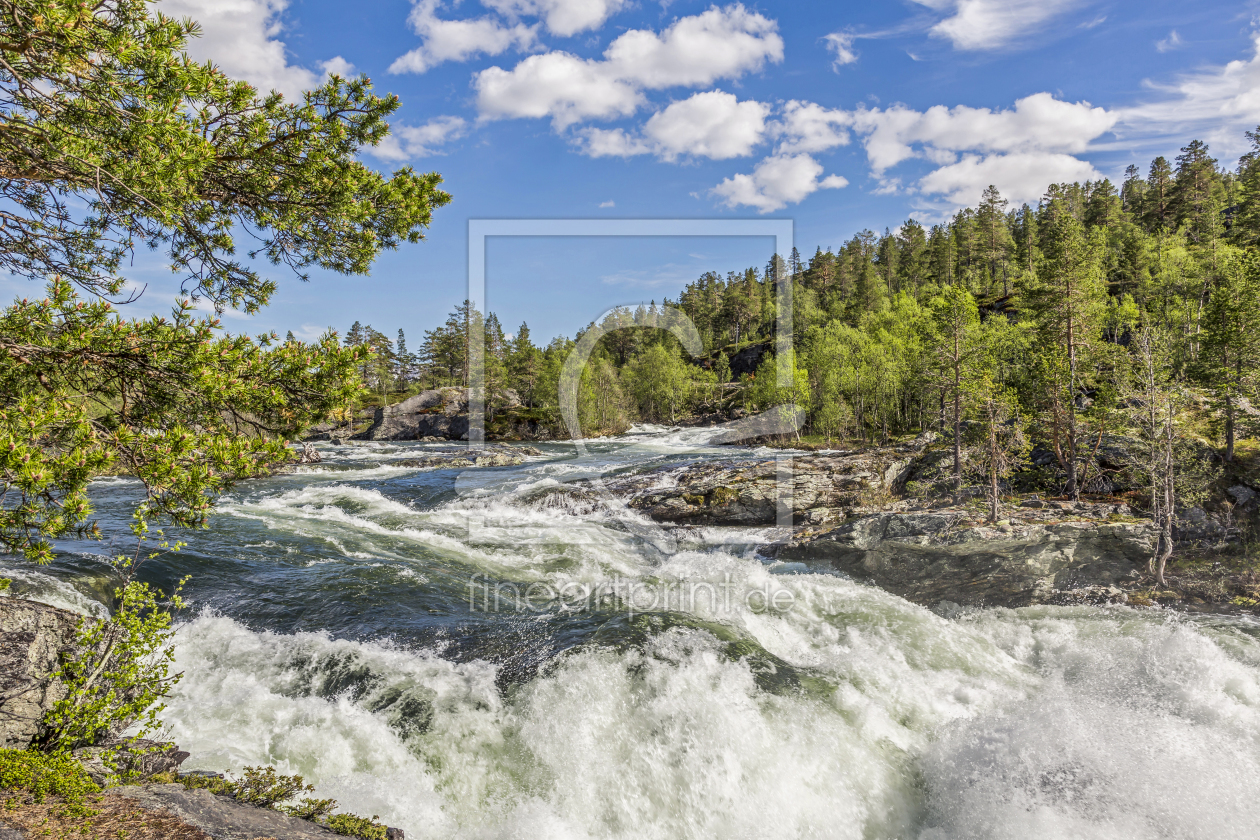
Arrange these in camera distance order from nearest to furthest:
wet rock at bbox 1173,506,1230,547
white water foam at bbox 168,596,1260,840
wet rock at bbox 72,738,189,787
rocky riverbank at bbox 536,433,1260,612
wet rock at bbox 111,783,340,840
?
wet rock at bbox 111,783,340,840
wet rock at bbox 72,738,189,787
white water foam at bbox 168,596,1260,840
rocky riverbank at bbox 536,433,1260,612
wet rock at bbox 1173,506,1230,547

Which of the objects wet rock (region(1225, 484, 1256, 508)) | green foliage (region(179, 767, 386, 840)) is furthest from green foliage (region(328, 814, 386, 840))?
wet rock (region(1225, 484, 1256, 508))

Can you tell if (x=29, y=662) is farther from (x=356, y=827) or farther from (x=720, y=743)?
(x=720, y=743)

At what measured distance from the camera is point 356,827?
5.67 m

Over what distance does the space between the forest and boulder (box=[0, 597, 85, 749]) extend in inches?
208

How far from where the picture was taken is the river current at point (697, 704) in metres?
6.88

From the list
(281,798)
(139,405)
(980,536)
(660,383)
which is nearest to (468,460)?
(980,536)

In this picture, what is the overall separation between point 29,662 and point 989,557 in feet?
66.4

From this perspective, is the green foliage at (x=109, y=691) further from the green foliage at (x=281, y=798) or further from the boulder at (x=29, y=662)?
the green foliage at (x=281, y=798)

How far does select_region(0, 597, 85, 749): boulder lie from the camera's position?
592 cm

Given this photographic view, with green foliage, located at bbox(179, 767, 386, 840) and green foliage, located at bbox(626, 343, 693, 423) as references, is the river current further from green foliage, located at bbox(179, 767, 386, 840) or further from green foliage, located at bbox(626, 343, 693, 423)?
green foliage, located at bbox(626, 343, 693, 423)

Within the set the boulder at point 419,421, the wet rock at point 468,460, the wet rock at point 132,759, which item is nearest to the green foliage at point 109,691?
the wet rock at point 132,759

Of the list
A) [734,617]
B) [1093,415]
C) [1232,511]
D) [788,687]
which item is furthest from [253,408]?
[1093,415]

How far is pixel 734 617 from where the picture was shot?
39.4 feet

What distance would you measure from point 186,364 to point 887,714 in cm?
1076
